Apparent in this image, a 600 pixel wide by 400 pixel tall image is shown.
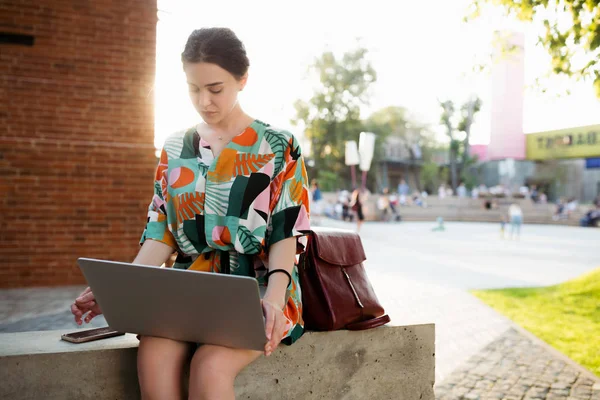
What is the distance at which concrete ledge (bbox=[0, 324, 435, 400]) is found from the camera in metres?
2.00

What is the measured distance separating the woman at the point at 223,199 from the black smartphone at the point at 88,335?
Answer: 0.51ft

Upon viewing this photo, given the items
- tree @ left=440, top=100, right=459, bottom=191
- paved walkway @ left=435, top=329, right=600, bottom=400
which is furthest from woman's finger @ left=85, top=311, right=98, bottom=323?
tree @ left=440, top=100, right=459, bottom=191

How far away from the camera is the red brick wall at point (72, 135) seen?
19.8 ft

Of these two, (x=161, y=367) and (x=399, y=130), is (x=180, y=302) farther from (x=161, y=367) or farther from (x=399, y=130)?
(x=399, y=130)

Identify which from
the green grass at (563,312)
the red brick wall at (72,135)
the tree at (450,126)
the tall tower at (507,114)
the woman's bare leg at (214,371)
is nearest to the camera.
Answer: the woman's bare leg at (214,371)

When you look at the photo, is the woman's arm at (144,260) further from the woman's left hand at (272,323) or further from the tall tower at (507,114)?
the tall tower at (507,114)

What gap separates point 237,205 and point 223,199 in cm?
6

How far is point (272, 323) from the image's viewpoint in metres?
1.72

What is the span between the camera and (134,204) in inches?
255

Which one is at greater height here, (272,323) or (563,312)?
(272,323)

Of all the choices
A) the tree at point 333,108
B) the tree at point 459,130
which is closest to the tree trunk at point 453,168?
the tree at point 459,130

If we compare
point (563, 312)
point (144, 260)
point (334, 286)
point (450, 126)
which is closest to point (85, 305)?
point (144, 260)

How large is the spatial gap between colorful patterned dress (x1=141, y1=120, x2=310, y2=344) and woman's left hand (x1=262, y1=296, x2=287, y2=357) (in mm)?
222

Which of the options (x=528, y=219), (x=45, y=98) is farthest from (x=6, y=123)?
(x=528, y=219)
